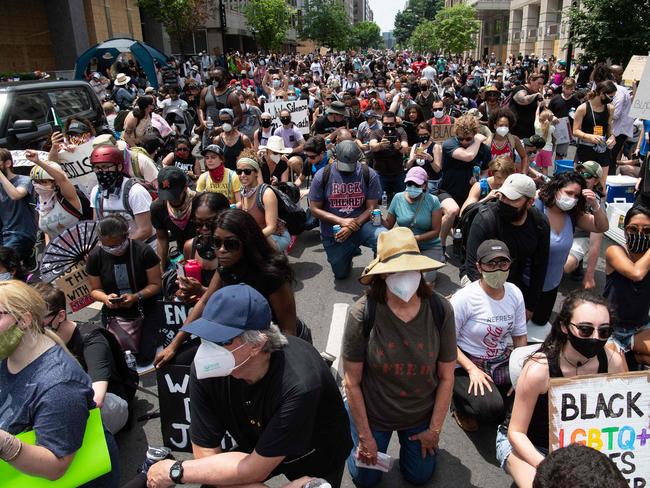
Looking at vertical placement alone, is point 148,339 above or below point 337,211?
below

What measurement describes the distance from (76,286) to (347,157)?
3235 mm

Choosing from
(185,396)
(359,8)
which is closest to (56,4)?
(185,396)

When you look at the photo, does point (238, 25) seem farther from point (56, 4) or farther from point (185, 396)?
point (185, 396)

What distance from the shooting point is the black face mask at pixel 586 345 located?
280 centimetres

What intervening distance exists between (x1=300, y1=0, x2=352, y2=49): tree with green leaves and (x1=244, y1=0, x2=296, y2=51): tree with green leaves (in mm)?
28175

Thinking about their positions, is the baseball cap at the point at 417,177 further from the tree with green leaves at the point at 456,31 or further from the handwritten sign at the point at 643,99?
the tree with green leaves at the point at 456,31

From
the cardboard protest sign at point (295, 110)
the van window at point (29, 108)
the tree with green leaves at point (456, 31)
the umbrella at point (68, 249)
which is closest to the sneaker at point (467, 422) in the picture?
the umbrella at point (68, 249)

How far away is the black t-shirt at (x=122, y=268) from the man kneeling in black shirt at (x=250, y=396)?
7.92 ft

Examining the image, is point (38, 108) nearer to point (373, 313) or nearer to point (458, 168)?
point (458, 168)

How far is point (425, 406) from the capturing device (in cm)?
315

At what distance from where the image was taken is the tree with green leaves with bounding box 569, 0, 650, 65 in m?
14.4

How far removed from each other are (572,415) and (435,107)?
328 inches

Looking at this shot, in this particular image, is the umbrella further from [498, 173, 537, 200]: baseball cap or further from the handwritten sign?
the handwritten sign

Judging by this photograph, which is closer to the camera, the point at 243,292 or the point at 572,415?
the point at 243,292
